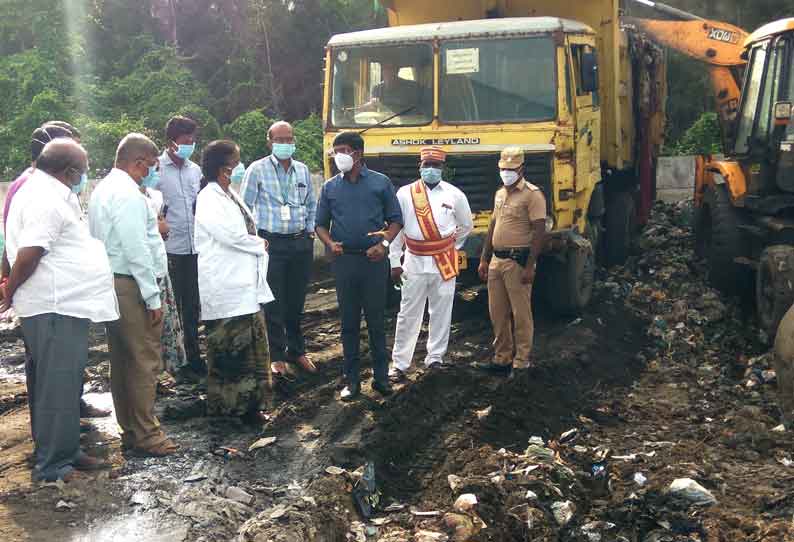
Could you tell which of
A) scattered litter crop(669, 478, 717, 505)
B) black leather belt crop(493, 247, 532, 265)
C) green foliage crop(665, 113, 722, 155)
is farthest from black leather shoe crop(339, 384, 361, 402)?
green foliage crop(665, 113, 722, 155)

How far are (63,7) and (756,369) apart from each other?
1522 centimetres

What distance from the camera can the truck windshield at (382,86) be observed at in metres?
8.66

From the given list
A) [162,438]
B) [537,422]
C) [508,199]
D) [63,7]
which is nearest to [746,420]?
[537,422]

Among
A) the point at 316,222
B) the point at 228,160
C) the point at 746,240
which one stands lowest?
the point at 746,240

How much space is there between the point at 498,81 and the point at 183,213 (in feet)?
10.6

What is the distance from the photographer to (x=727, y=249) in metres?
9.38

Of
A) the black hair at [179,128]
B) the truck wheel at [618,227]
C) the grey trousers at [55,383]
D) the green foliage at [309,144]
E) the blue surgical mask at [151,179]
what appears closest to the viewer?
the grey trousers at [55,383]

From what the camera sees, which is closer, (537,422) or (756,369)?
(537,422)

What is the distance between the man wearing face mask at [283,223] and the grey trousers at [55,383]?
6.95 ft

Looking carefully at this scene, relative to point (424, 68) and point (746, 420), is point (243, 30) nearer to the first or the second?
point (424, 68)

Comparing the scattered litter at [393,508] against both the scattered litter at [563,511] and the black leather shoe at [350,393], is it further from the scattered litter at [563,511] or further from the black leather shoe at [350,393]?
the black leather shoe at [350,393]

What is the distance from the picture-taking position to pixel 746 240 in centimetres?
942

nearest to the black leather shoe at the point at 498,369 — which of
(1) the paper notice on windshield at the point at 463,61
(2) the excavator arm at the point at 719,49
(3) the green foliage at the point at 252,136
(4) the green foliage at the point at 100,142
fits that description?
(1) the paper notice on windshield at the point at 463,61

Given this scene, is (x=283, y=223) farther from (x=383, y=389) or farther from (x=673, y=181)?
(x=673, y=181)
